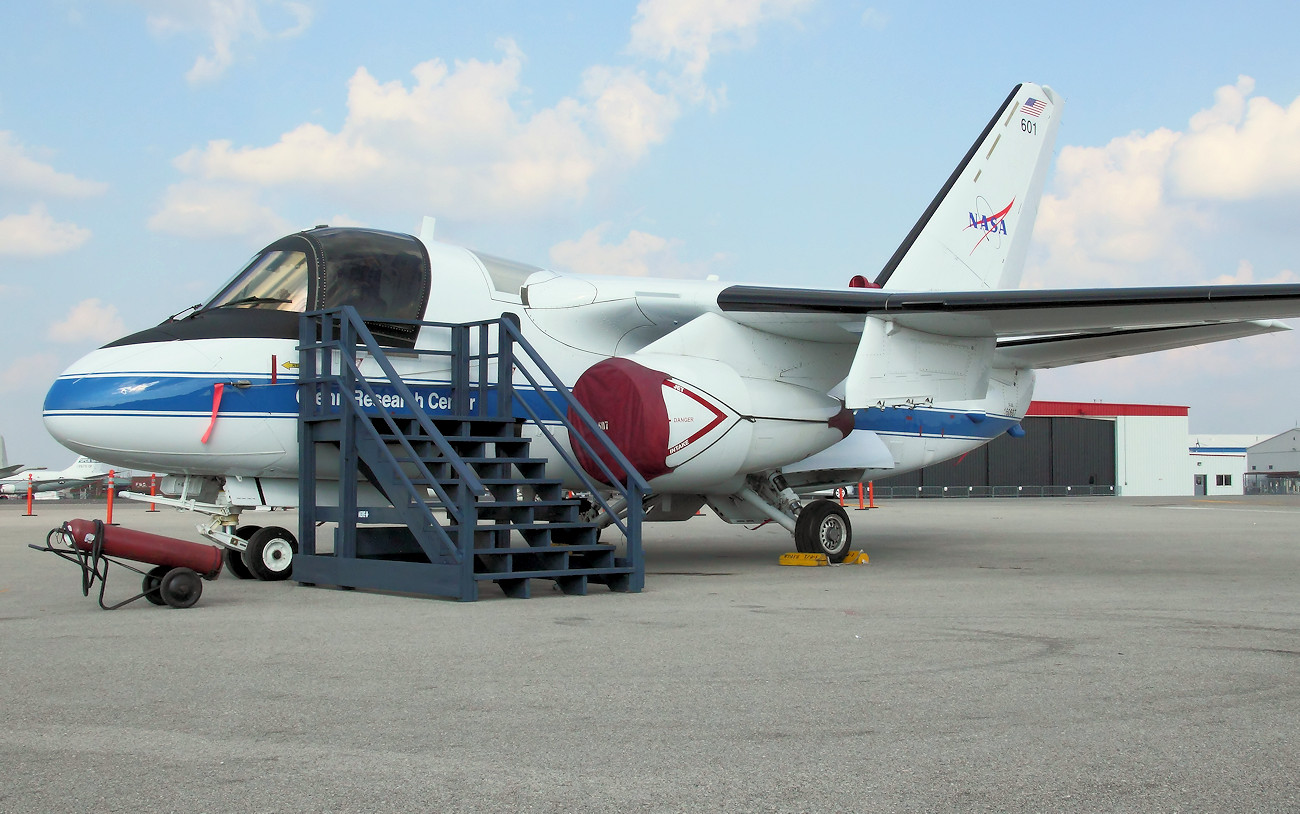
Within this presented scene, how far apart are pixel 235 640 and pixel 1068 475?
169 ft

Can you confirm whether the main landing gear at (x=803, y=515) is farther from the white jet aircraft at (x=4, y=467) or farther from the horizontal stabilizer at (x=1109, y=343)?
the white jet aircraft at (x=4, y=467)

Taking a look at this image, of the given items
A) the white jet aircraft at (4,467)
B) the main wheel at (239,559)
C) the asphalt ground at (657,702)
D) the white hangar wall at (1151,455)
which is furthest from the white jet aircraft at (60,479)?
the white hangar wall at (1151,455)

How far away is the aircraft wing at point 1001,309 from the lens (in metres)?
10.0

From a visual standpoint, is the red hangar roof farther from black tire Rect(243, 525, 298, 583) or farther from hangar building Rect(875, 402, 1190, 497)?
black tire Rect(243, 525, 298, 583)

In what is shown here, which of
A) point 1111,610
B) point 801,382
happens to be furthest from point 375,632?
point 801,382

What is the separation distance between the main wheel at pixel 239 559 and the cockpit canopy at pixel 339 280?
2195 mm

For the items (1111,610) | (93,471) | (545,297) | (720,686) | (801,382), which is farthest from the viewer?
(93,471)

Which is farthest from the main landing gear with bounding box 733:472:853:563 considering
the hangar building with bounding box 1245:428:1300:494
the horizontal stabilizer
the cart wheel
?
the hangar building with bounding box 1245:428:1300:494

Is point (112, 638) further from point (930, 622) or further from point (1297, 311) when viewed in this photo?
point (1297, 311)

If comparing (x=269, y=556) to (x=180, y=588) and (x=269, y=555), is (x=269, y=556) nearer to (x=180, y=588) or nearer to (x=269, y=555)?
(x=269, y=555)

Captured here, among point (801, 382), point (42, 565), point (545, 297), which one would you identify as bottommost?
point (42, 565)

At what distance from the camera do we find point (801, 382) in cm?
1240

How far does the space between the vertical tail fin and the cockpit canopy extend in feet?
22.7

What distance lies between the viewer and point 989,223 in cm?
1520
